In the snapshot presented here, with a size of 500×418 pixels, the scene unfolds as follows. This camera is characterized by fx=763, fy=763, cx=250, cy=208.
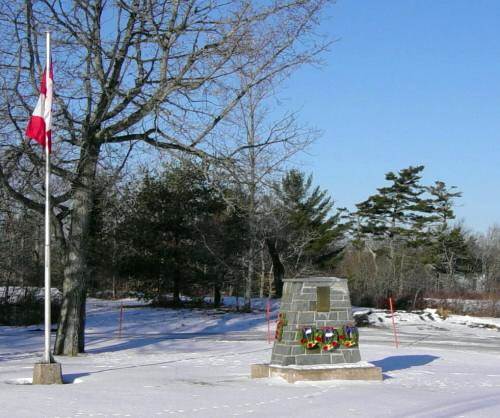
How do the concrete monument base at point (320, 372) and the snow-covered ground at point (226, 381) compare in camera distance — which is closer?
the snow-covered ground at point (226, 381)

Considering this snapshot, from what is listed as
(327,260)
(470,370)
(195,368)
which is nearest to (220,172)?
(195,368)

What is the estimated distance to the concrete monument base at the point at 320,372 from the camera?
488 inches

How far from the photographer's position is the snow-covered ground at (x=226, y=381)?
32.0ft

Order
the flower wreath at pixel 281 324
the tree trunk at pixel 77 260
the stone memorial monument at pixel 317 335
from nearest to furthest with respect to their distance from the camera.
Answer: the stone memorial monument at pixel 317 335, the flower wreath at pixel 281 324, the tree trunk at pixel 77 260

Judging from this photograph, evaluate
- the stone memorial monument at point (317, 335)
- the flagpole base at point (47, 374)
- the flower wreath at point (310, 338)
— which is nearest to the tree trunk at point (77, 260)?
the flagpole base at point (47, 374)

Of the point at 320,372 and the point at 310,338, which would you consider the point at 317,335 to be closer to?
the point at 310,338

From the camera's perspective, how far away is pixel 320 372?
1252 cm

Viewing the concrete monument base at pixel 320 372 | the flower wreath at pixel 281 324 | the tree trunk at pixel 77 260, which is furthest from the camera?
the tree trunk at pixel 77 260

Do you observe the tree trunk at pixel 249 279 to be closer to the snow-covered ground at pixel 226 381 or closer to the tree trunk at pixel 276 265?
the tree trunk at pixel 276 265

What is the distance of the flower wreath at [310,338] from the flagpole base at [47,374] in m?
3.98

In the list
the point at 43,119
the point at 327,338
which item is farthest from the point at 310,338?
the point at 43,119

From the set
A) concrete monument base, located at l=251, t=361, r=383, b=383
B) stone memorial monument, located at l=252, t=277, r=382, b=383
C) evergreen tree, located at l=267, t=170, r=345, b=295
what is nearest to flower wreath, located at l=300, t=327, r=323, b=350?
stone memorial monument, located at l=252, t=277, r=382, b=383

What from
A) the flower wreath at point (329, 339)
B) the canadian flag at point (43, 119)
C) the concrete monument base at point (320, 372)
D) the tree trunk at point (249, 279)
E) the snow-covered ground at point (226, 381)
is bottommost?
the snow-covered ground at point (226, 381)

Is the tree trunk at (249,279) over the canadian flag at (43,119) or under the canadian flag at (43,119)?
under
